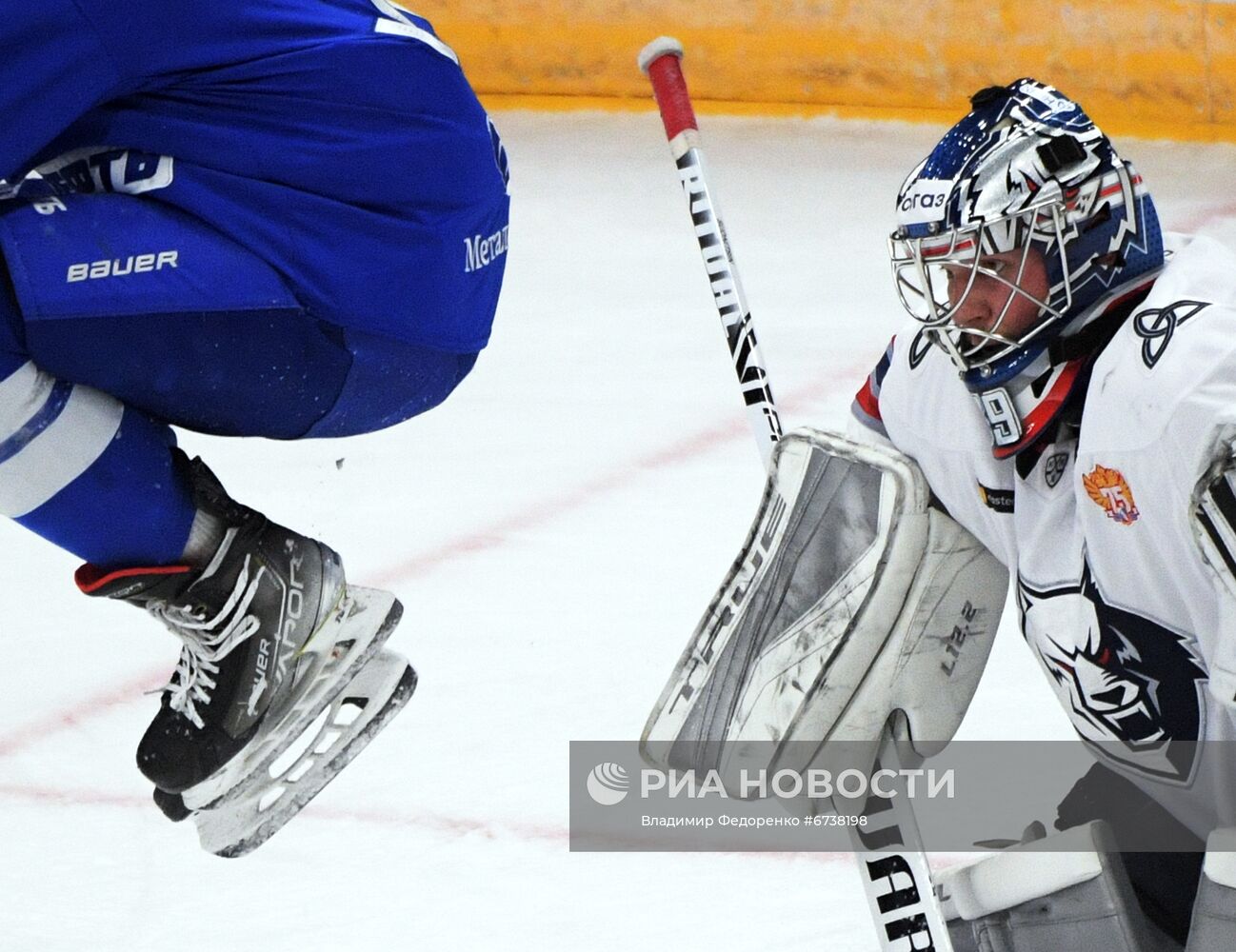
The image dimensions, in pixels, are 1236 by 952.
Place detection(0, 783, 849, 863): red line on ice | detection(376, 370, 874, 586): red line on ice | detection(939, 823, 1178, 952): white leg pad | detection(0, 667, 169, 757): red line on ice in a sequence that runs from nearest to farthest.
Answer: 1. detection(939, 823, 1178, 952): white leg pad
2. detection(0, 783, 849, 863): red line on ice
3. detection(0, 667, 169, 757): red line on ice
4. detection(376, 370, 874, 586): red line on ice

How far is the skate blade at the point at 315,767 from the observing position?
2.13 meters

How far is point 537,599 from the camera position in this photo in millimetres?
3188

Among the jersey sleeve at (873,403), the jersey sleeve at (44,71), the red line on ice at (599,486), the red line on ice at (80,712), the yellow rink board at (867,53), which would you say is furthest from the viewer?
the yellow rink board at (867,53)

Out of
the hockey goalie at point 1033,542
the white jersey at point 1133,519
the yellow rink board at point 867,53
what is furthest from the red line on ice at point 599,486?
the yellow rink board at point 867,53

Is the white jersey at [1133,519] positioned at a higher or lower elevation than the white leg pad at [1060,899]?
higher

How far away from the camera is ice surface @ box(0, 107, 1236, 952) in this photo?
7.78 ft

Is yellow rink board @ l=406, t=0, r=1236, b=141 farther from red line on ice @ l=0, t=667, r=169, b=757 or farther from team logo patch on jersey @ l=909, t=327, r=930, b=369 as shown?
team logo patch on jersey @ l=909, t=327, r=930, b=369

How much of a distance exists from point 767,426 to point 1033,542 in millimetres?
508

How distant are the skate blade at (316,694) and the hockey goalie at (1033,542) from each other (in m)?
0.34

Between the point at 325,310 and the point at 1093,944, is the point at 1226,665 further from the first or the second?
the point at 325,310

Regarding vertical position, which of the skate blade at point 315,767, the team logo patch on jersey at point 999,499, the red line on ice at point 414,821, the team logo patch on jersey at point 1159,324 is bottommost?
the red line on ice at point 414,821

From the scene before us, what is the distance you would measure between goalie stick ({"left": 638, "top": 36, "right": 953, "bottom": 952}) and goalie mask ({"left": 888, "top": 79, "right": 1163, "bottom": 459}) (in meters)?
0.37

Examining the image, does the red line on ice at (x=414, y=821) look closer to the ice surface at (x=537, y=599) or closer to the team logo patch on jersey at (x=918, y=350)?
the ice surface at (x=537, y=599)

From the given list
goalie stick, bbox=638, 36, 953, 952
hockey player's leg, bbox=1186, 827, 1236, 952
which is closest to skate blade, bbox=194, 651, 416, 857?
goalie stick, bbox=638, 36, 953, 952
